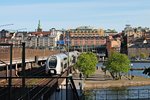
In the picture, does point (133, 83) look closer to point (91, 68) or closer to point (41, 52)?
point (91, 68)

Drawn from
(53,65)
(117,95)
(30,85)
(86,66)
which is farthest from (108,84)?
(30,85)

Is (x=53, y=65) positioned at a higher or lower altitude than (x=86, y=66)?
higher

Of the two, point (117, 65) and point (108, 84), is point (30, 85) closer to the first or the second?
point (108, 84)

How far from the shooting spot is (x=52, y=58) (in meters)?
44.1

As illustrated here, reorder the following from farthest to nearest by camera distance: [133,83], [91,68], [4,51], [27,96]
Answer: [91,68] < [133,83] < [4,51] < [27,96]

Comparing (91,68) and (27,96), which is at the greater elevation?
(27,96)

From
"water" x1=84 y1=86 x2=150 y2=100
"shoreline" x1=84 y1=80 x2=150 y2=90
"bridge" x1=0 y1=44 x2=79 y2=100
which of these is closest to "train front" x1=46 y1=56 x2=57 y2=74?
"bridge" x1=0 y1=44 x2=79 y2=100

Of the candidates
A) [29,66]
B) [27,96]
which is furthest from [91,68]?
[27,96]

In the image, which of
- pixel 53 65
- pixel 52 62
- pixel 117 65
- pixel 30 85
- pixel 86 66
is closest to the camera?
pixel 30 85

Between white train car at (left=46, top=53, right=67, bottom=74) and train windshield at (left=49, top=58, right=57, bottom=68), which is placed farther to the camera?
train windshield at (left=49, top=58, right=57, bottom=68)

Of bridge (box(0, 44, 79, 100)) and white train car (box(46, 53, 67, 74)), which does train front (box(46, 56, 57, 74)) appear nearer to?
white train car (box(46, 53, 67, 74))

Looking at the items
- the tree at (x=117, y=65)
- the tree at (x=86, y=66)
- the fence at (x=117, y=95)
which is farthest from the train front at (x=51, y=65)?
the tree at (x=117, y=65)

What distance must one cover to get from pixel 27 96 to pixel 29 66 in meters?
49.5

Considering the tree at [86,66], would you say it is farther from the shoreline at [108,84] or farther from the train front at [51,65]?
the train front at [51,65]
